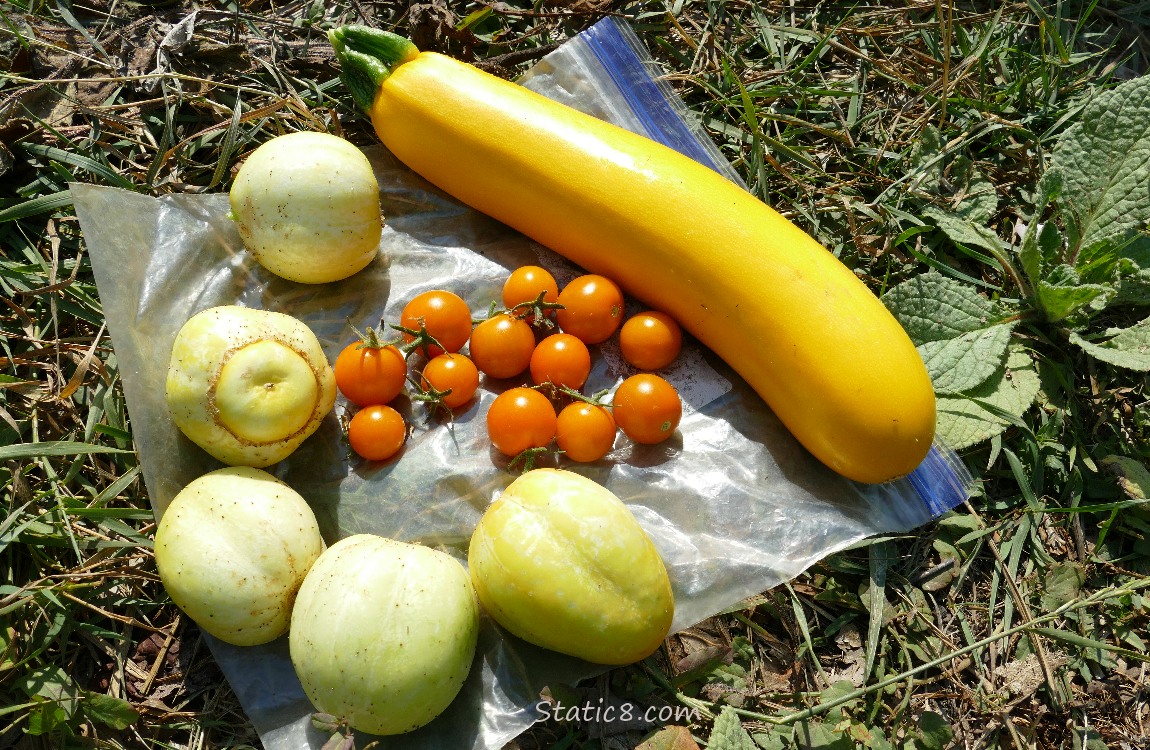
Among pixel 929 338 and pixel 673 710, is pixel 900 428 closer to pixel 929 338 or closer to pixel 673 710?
pixel 929 338

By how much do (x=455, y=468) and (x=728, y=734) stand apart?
113 cm

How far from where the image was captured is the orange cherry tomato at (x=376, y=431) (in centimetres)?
268

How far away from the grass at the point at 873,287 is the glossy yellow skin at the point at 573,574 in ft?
0.81

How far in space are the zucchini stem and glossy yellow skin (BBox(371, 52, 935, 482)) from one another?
0.05 metres

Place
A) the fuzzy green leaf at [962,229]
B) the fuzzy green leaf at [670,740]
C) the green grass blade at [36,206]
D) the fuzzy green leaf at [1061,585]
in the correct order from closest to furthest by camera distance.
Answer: the fuzzy green leaf at [670,740] → the fuzzy green leaf at [1061,585] → the green grass blade at [36,206] → the fuzzy green leaf at [962,229]

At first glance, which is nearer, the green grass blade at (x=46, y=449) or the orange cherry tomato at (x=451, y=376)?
the green grass blade at (x=46, y=449)

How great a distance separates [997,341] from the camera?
2924 mm

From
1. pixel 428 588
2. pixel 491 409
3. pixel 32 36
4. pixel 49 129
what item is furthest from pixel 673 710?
pixel 32 36

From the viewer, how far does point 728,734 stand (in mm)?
2373

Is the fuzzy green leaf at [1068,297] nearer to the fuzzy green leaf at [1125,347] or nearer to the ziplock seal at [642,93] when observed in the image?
the fuzzy green leaf at [1125,347]

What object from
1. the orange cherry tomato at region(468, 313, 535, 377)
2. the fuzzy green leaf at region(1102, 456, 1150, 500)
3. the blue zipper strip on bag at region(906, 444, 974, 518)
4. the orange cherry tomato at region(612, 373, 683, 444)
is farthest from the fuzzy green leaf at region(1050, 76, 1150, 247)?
the orange cherry tomato at region(468, 313, 535, 377)

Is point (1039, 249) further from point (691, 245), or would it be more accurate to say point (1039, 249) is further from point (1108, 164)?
point (691, 245)

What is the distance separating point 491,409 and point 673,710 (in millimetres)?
1046

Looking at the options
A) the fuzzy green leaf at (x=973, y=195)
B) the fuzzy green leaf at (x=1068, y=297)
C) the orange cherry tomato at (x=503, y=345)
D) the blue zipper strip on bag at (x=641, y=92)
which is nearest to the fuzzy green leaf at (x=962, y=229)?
the fuzzy green leaf at (x=973, y=195)
